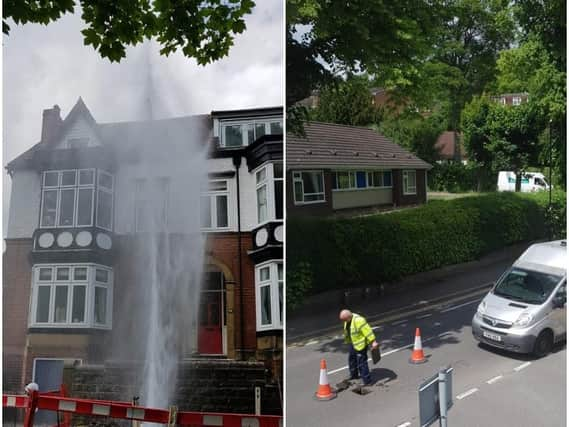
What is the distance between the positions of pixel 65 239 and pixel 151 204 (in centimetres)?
57

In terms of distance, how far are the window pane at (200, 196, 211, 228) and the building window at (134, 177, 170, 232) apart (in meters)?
0.23

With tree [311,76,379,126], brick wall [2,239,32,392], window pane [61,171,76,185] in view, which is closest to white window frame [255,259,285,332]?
tree [311,76,379,126]

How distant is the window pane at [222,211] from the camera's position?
327 cm

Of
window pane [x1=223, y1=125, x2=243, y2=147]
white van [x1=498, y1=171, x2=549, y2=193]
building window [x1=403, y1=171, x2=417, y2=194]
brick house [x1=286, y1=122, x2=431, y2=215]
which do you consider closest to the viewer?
window pane [x1=223, y1=125, x2=243, y2=147]

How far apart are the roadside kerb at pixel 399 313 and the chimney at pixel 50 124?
6.15 feet

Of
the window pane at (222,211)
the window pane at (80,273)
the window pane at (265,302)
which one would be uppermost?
the window pane at (222,211)

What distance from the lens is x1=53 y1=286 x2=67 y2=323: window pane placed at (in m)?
3.41

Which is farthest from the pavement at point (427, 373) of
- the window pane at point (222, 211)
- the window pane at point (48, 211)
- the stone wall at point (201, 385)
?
the window pane at point (48, 211)

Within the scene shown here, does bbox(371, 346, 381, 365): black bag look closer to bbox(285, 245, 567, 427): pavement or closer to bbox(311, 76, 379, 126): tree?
bbox(285, 245, 567, 427): pavement

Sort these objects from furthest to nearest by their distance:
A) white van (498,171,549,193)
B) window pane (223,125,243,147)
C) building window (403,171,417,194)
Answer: white van (498,171,549,193)
building window (403,171,417,194)
window pane (223,125,243,147)

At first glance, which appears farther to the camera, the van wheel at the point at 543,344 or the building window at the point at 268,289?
the van wheel at the point at 543,344

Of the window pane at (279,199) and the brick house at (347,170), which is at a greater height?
the brick house at (347,170)

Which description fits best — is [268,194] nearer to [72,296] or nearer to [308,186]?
[308,186]

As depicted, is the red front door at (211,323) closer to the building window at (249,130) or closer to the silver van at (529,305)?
the building window at (249,130)
